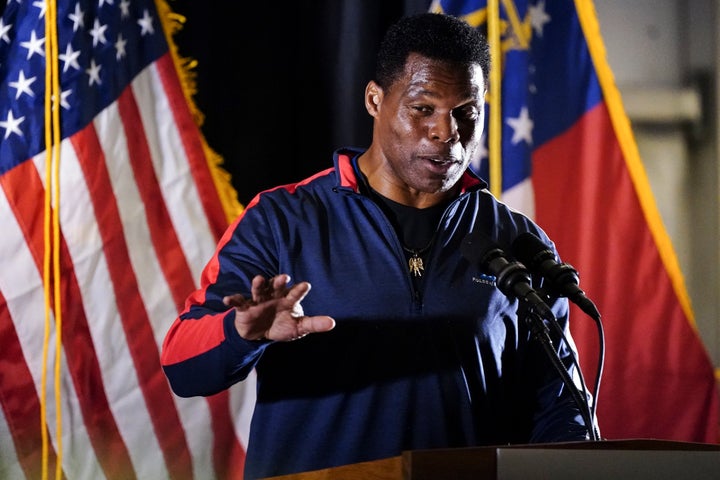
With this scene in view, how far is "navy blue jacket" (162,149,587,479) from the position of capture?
168cm

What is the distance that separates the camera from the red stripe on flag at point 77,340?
258 centimetres

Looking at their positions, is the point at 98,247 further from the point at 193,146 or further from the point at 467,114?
the point at 467,114

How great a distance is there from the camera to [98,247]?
263 centimetres

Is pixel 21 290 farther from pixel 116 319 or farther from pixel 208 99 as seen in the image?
pixel 208 99

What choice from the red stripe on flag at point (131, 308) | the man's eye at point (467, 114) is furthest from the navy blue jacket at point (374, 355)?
the red stripe on flag at point (131, 308)

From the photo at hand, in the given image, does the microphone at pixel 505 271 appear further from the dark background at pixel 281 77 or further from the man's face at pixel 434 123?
the dark background at pixel 281 77

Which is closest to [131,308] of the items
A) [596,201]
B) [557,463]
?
[596,201]

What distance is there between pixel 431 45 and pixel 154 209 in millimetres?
1182

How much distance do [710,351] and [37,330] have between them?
2059 millimetres

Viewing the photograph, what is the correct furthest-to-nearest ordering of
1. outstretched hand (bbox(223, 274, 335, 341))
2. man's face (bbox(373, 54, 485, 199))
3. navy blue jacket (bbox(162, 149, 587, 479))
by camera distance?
man's face (bbox(373, 54, 485, 199)) < navy blue jacket (bbox(162, 149, 587, 479)) < outstretched hand (bbox(223, 274, 335, 341))

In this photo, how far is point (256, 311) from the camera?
4.21ft

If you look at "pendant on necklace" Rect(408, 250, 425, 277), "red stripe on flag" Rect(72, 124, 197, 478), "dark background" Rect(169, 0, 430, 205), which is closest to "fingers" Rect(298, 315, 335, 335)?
"pendant on necklace" Rect(408, 250, 425, 277)

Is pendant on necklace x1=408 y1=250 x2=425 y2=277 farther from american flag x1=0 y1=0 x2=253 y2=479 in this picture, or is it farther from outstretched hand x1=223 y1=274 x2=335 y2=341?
american flag x1=0 y1=0 x2=253 y2=479

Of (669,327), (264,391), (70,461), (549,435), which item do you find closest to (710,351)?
(669,327)
